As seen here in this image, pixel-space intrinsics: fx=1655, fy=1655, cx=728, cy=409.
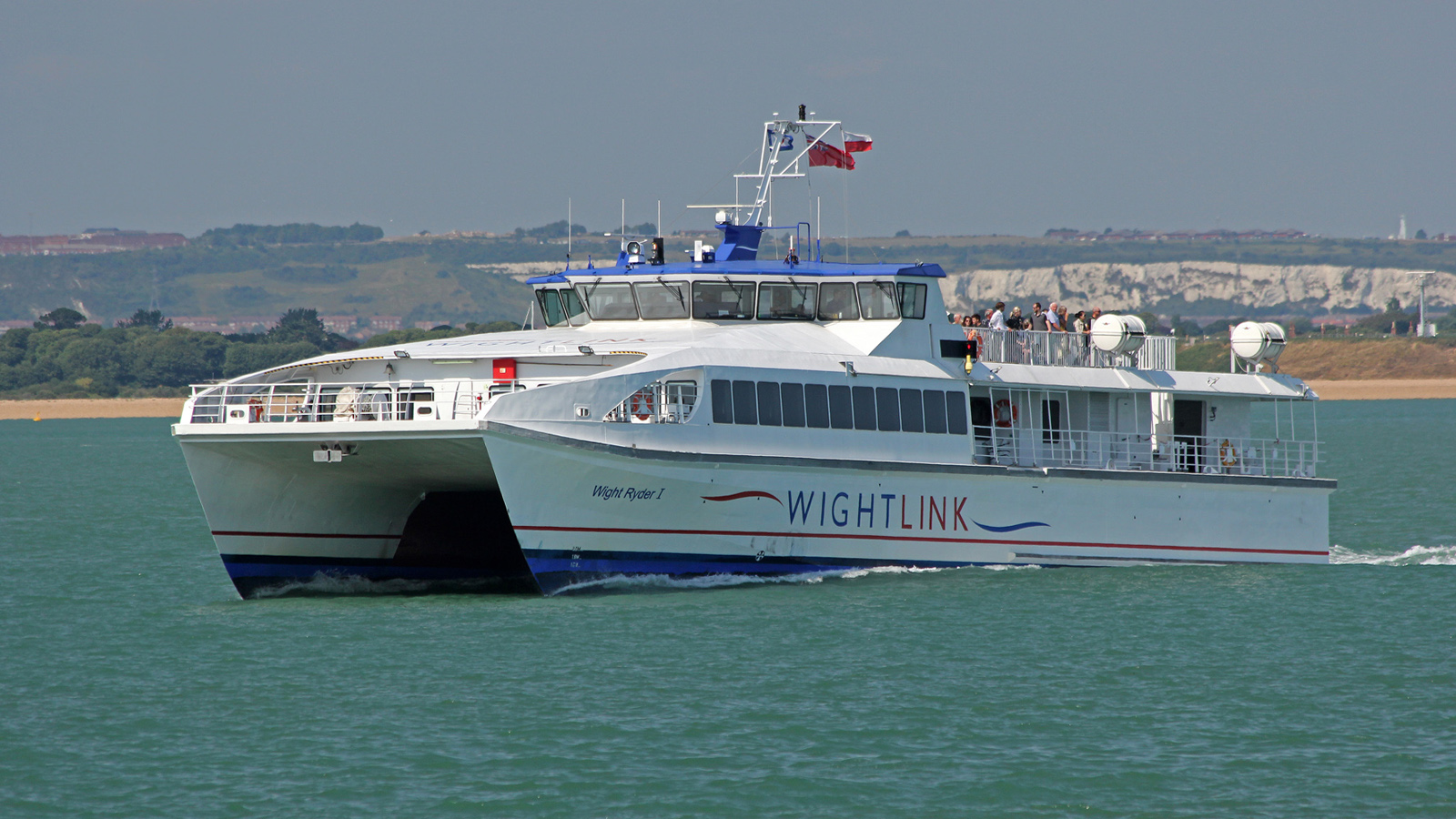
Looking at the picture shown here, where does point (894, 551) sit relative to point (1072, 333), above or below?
below

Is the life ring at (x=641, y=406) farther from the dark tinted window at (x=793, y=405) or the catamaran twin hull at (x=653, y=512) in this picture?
the dark tinted window at (x=793, y=405)

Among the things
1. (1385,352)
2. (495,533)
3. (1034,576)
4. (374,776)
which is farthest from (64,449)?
(1385,352)

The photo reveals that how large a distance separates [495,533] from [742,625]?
574cm

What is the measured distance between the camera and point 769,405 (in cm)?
2041

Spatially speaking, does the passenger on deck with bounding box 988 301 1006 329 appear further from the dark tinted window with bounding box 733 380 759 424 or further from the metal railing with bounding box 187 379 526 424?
the metal railing with bounding box 187 379 526 424

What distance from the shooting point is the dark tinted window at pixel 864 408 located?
69.9ft

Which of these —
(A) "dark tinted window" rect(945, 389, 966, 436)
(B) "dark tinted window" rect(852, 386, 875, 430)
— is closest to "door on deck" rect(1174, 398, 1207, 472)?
(A) "dark tinted window" rect(945, 389, 966, 436)

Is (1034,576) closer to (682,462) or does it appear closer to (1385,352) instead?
(682,462)

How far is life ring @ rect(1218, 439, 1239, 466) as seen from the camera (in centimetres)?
2575

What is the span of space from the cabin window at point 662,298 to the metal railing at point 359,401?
3.69 meters

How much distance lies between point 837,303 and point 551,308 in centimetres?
421

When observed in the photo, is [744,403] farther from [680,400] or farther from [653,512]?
[653,512]

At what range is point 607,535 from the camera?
1944cm

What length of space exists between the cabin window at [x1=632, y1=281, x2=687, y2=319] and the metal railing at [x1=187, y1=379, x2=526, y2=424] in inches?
145
